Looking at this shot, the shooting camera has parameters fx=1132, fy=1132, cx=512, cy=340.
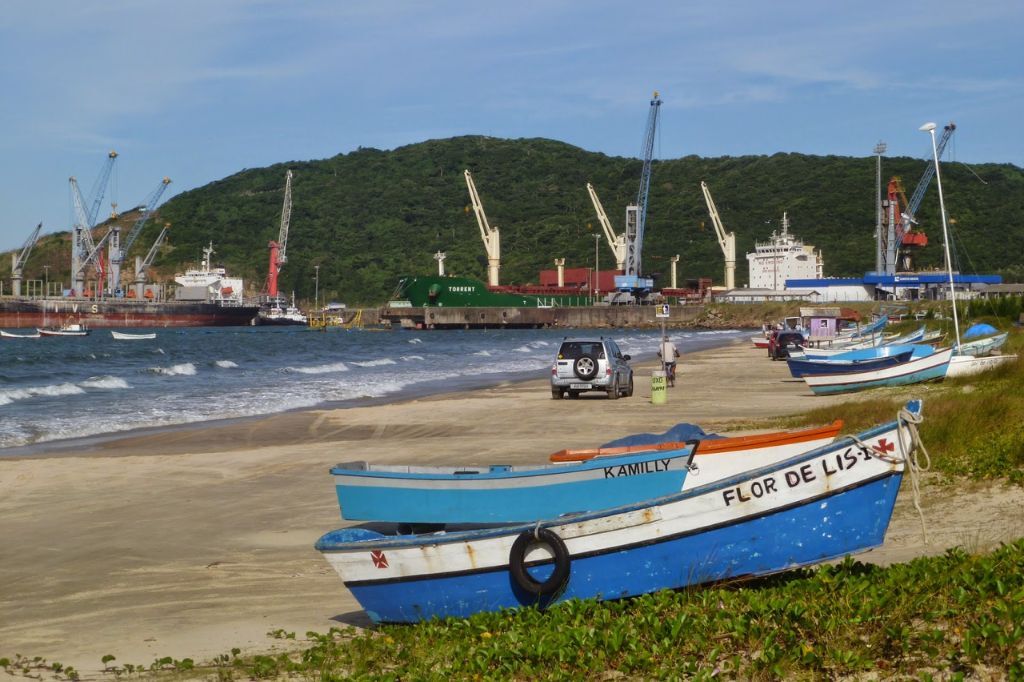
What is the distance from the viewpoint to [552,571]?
7.94m

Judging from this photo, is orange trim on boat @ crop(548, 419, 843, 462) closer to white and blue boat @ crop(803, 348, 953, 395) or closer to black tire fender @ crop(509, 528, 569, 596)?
black tire fender @ crop(509, 528, 569, 596)

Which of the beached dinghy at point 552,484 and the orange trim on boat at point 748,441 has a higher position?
the orange trim on boat at point 748,441

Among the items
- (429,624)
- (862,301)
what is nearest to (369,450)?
(429,624)

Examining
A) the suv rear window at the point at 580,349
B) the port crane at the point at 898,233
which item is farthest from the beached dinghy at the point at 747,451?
the port crane at the point at 898,233

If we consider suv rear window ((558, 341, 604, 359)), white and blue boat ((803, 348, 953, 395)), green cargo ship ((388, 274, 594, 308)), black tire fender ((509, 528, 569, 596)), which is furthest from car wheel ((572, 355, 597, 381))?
green cargo ship ((388, 274, 594, 308))

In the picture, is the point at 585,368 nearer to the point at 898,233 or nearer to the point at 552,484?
the point at 552,484

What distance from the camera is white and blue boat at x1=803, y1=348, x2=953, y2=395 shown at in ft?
92.1

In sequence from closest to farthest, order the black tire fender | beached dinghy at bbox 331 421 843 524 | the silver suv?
the black tire fender → beached dinghy at bbox 331 421 843 524 → the silver suv

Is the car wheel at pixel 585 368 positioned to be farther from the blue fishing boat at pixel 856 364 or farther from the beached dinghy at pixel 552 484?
the beached dinghy at pixel 552 484

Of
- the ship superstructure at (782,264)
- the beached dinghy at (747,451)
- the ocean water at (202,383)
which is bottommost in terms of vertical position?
the ocean water at (202,383)

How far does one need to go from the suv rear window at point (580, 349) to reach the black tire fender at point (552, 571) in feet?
75.1

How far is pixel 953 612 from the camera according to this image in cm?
669

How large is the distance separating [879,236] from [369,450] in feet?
397

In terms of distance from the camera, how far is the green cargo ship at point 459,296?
503 feet
